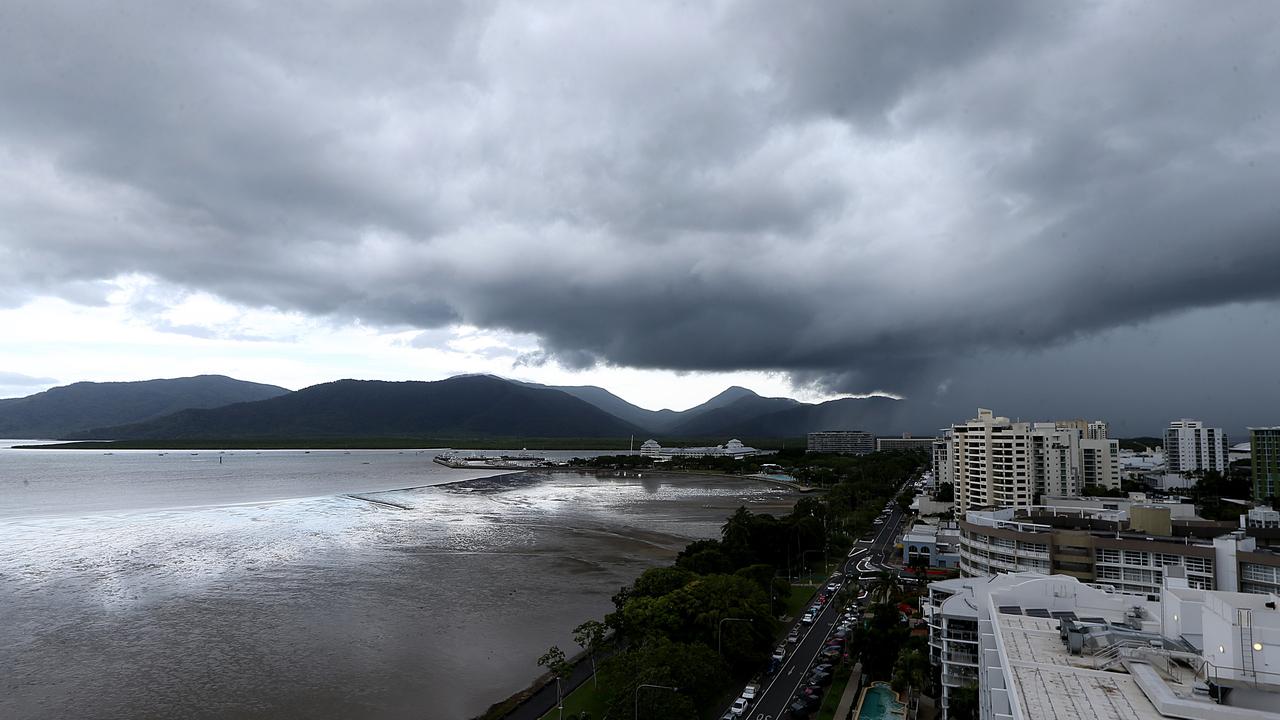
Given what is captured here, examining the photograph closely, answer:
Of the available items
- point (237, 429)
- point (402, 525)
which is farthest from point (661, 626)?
point (237, 429)

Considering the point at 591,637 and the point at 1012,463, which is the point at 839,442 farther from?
the point at 591,637

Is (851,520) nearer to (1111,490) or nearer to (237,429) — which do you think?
(1111,490)

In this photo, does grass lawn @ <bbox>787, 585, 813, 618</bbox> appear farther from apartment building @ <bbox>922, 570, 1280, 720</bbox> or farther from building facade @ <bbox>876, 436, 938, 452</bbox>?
building facade @ <bbox>876, 436, 938, 452</bbox>

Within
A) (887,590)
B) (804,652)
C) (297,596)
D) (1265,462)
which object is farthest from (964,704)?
(1265,462)

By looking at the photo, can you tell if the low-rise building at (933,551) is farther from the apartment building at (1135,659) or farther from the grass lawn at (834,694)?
the apartment building at (1135,659)

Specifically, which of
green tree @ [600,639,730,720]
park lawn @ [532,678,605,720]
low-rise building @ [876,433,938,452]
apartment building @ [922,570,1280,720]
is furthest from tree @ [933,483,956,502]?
low-rise building @ [876,433,938,452]

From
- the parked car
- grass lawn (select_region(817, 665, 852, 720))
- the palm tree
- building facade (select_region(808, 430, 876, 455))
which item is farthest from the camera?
building facade (select_region(808, 430, 876, 455))
